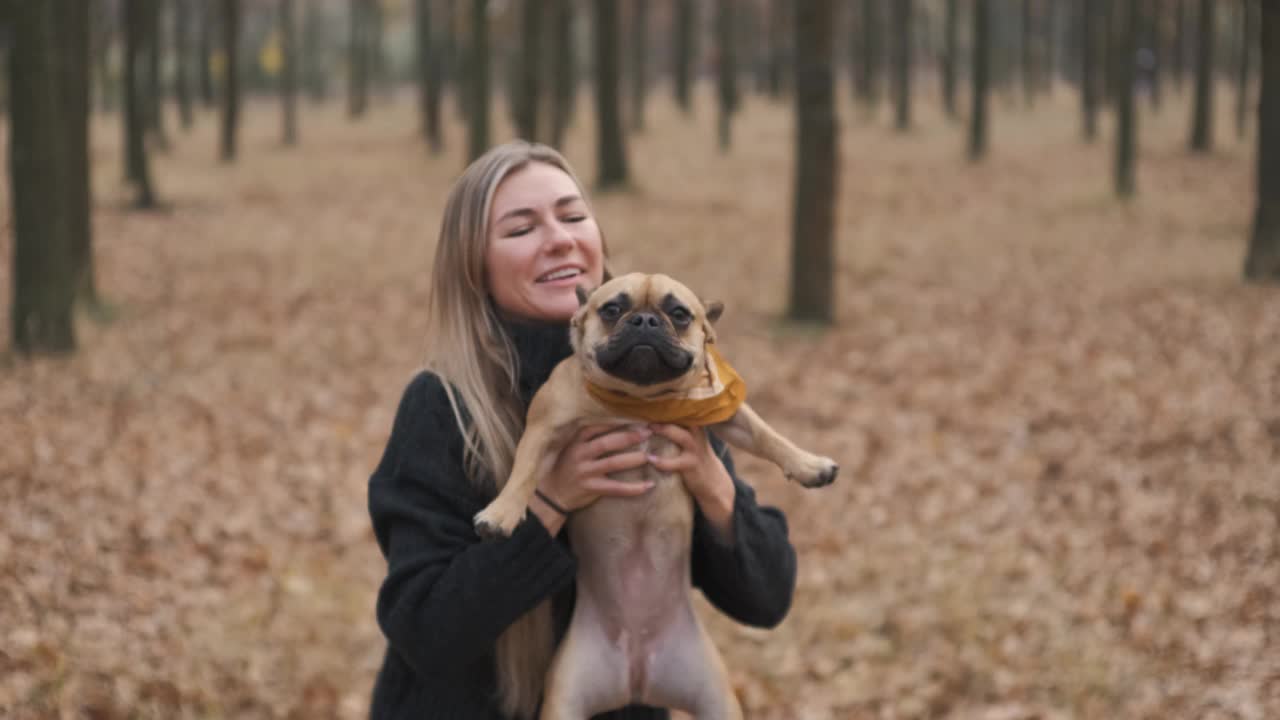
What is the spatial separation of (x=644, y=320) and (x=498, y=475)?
557mm

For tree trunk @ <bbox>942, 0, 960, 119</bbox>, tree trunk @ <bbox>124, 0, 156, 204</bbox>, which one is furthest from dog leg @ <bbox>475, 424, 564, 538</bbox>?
tree trunk @ <bbox>942, 0, 960, 119</bbox>

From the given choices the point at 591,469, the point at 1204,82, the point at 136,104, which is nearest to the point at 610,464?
the point at 591,469

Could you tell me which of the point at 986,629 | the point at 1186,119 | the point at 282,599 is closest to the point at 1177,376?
the point at 986,629

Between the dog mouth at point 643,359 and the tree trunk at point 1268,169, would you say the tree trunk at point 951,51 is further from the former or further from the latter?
the dog mouth at point 643,359

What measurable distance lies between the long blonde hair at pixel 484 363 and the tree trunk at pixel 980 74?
21.3 m

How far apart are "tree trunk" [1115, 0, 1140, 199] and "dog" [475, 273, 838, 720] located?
17625 mm

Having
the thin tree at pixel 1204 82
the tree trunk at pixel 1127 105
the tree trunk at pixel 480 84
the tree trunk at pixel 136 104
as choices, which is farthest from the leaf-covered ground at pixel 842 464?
the thin tree at pixel 1204 82

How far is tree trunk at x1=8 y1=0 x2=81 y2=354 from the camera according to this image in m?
8.96

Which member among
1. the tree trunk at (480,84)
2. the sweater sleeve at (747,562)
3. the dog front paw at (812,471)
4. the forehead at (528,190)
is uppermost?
the tree trunk at (480,84)

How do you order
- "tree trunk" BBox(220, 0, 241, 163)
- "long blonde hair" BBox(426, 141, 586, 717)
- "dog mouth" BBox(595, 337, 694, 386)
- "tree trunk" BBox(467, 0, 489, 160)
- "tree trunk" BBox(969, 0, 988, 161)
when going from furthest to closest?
"tree trunk" BBox(220, 0, 241, 163) → "tree trunk" BBox(969, 0, 988, 161) → "tree trunk" BBox(467, 0, 489, 160) → "long blonde hair" BBox(426, 141, 586, 717) → "dog mouth" BBox(595, 337, 694, 386)

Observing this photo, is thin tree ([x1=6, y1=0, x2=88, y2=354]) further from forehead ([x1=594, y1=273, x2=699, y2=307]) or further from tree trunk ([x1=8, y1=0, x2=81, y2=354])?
forehead ([x1=594, y1=273, x2=699, y2=307])

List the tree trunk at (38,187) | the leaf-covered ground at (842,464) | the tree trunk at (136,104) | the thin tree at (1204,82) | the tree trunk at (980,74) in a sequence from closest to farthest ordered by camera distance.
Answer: the leaf-covered ground at (842,464), the tree trunk at (38,187), the tree trunk at (136,104), the thin tree at (1204,82), the tree trunk at (980,74)

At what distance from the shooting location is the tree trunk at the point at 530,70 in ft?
49.3

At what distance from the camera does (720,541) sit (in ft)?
8.50
